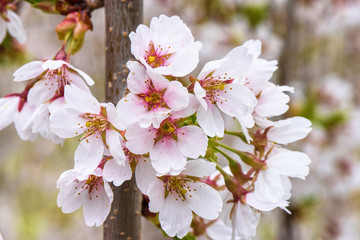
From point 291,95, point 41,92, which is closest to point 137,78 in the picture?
point 41,92

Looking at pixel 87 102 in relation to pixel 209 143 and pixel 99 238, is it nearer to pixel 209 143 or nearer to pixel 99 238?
pixel 209 143

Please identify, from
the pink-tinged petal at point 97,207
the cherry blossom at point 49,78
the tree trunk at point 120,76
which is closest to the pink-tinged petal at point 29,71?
the cherry blossom at point 49,78

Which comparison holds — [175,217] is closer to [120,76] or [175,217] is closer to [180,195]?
[180,195]

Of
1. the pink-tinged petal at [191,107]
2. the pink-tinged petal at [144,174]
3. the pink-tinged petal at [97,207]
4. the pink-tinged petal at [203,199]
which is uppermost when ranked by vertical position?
the pink-tinged petal at [191,107]

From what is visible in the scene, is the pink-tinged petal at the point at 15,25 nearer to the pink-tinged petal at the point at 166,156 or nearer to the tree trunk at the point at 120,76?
the tree trunk at the point at 120,76

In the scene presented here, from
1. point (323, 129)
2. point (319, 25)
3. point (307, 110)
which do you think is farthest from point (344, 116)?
point (319, 25)

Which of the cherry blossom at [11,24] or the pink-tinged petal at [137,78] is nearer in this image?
the pink-tinged petal at [137,78]
